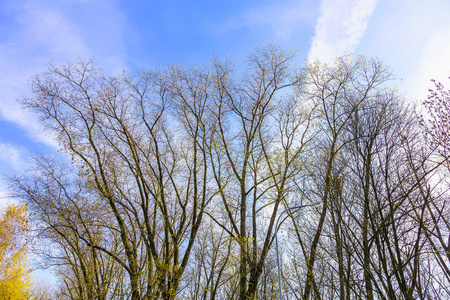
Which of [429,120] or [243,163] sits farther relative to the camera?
[243,163]

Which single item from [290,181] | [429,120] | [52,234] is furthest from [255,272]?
[52,234]

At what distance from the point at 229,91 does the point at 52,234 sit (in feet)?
35.5

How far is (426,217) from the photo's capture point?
7.54m

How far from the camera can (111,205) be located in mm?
11227

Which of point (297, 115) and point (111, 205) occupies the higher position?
point (297, 115)

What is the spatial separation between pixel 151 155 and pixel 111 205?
3023mm

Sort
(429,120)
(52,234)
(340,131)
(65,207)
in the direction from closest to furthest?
(429,120)
(340,131)
(65,207)
(52,234)

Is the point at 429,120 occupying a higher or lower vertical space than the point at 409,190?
higher

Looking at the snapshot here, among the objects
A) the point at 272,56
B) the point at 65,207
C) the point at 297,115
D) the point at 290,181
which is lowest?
the point at 65,207

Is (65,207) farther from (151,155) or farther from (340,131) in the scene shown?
(340,131)

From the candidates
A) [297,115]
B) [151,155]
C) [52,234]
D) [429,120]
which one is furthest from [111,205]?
[429,120]

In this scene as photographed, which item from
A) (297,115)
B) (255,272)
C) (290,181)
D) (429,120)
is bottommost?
(255,272)

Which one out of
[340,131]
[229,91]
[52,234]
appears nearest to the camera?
[340,131]

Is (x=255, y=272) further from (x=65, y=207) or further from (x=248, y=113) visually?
(x=65, y=207)
